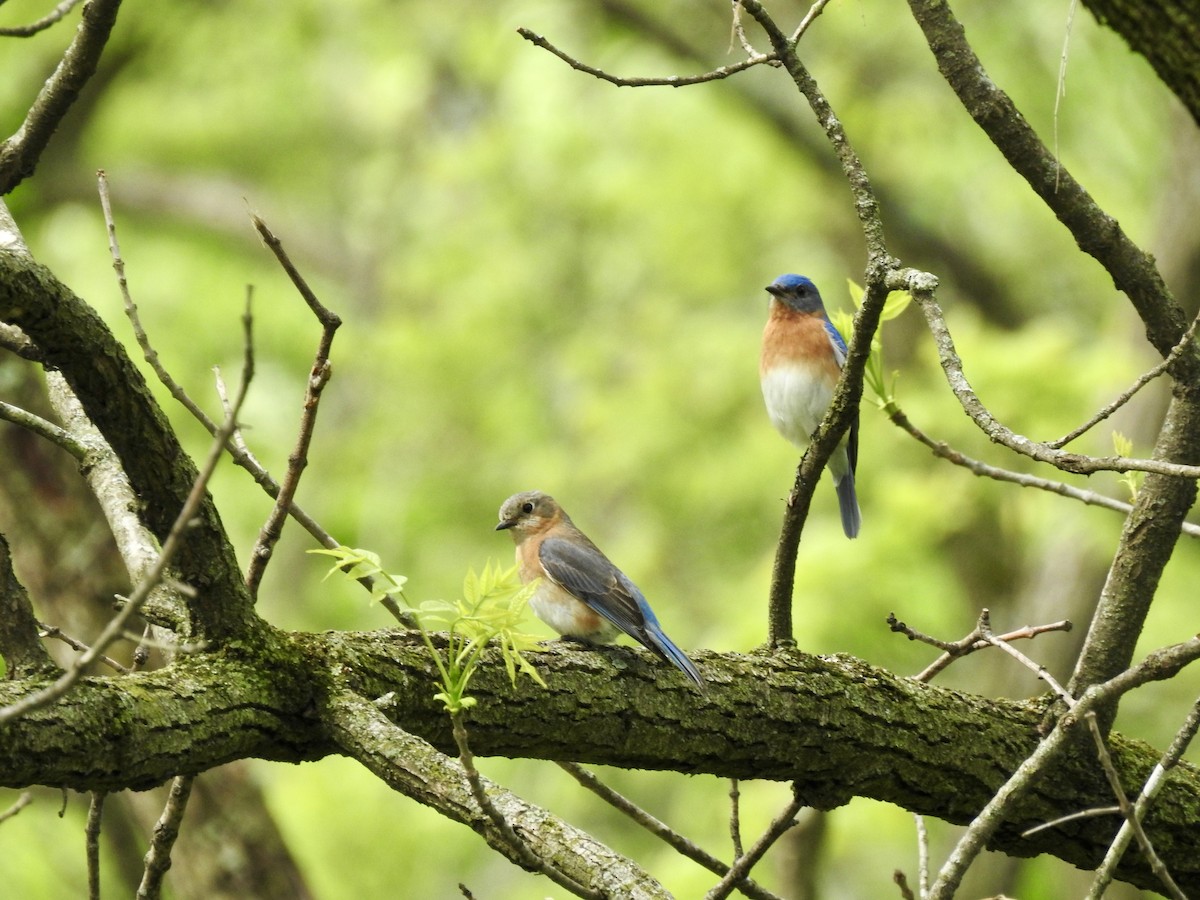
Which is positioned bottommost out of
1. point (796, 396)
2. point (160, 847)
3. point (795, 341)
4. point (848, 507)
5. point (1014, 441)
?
point (160, 847)

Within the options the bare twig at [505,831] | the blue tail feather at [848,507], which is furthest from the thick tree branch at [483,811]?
the blue tail feather at [848,507]

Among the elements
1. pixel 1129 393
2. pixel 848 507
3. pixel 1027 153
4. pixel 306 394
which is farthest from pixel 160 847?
pixel 848 507

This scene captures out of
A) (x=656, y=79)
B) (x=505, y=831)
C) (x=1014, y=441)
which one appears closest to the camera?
(x=505, y=831)

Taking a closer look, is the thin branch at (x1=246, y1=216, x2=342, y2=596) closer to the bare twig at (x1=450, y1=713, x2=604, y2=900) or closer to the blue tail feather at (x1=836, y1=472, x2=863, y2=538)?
the bare twig at (x1=450, y1=713, x2=604, y2=900)

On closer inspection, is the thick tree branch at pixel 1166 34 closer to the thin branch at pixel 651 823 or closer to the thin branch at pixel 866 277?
the thin branch at pixel 866 277

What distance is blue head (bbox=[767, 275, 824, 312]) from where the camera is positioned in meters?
6.95

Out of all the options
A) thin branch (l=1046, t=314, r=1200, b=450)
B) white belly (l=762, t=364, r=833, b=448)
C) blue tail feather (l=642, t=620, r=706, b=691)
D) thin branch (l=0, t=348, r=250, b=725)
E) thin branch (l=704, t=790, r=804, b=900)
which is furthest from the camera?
white belly (l=762, t=364, r=833, b=448)

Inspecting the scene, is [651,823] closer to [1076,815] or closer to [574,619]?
[1076,815]

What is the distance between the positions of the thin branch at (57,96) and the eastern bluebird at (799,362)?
3.95 m

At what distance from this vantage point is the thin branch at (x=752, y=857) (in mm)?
3018

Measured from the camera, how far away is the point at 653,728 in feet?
10.8

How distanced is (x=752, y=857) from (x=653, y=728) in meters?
0.39

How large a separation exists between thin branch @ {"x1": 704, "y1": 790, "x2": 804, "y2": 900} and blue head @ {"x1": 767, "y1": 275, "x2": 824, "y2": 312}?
382cm

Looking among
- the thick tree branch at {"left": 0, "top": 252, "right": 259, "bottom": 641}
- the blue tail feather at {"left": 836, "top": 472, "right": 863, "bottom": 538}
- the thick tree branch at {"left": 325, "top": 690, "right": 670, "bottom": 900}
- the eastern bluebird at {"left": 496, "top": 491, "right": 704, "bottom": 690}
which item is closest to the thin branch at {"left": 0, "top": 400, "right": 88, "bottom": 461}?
the thick tree branch at {"left": 0, "top": 252, "right": 259, "bottom": 641}
